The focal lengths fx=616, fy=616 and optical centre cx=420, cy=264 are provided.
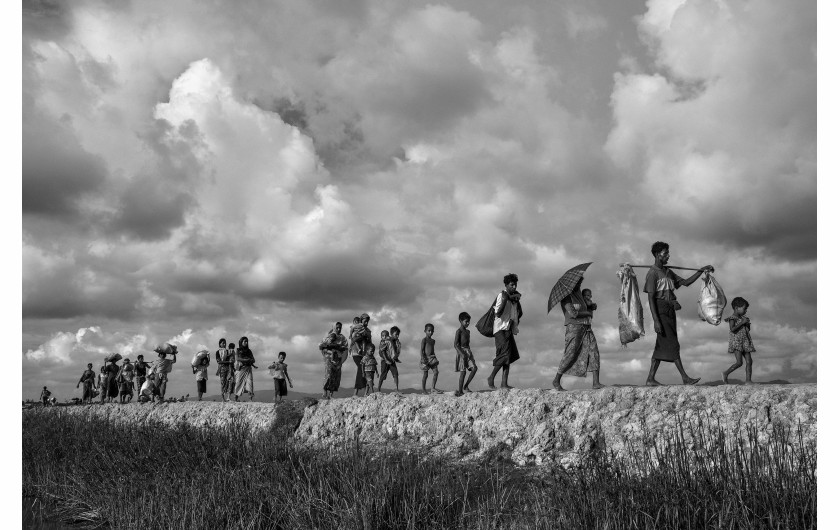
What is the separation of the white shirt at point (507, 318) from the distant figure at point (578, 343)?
3.63 ft

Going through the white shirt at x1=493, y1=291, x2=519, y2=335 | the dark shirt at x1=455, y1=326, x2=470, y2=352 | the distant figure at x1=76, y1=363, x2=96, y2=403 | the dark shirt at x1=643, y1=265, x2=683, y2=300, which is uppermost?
the dark shirt at x1=643, y1=265, x2=683, y2=300

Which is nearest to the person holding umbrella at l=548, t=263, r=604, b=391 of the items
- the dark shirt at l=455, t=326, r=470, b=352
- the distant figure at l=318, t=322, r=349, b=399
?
the dark shirt at l=455, t=326, r=470, b=352

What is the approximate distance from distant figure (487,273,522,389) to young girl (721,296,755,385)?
3.33 metres

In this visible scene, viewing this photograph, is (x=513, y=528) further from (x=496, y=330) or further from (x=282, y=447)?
(x=496, y=330)

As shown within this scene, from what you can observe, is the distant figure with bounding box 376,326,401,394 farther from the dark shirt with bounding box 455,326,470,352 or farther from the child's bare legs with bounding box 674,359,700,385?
the child's bare legs with bounding box 674,359,700,385

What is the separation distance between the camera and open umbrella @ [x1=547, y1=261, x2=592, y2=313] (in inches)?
380

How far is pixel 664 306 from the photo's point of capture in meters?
9.05

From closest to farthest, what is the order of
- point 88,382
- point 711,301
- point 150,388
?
point 711,301
point 150,388
point 88,382

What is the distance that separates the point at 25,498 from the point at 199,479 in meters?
7.01

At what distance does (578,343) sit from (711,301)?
6.84 feet

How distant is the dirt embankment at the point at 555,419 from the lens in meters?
6.77

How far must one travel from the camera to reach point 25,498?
39.6 feet

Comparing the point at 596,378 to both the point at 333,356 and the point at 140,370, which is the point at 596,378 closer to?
the point at 333,356

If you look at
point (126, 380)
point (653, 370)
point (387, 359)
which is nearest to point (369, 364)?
point (387, 359)
